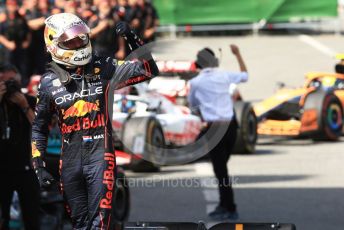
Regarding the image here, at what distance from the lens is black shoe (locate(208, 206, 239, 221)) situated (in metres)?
11.6

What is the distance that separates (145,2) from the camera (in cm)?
2486

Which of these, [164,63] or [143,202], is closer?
[143,202]

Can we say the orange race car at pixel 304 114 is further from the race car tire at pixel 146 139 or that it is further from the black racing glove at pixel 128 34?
the black racing glove at pixel 128 34

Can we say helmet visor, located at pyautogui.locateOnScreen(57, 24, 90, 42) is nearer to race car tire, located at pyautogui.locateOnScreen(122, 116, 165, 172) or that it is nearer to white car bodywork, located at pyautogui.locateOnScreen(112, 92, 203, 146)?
race car tire, located at pyautogui.locateOnScreen(122, 116, 165, 172)

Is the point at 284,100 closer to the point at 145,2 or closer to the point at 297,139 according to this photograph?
the point at 297,139

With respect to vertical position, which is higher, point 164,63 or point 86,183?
point 86,183

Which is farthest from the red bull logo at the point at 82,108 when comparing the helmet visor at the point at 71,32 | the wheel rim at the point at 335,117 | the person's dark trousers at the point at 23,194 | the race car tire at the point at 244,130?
the wheel rim at the point at 335,117

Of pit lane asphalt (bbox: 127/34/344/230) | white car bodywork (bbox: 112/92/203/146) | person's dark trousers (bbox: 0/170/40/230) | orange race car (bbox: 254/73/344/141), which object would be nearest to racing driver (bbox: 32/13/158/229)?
person's dark trousers (bbox: 0/170/40/230)

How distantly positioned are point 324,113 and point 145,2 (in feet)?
29.0

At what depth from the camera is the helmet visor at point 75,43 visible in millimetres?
7887

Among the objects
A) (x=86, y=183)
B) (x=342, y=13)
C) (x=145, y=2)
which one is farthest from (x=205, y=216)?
(x=342, y=13)

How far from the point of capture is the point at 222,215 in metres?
11.7

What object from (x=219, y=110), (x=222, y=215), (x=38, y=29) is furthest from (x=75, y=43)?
(x=38, y=29)

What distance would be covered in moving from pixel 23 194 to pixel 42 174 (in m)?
2.05
